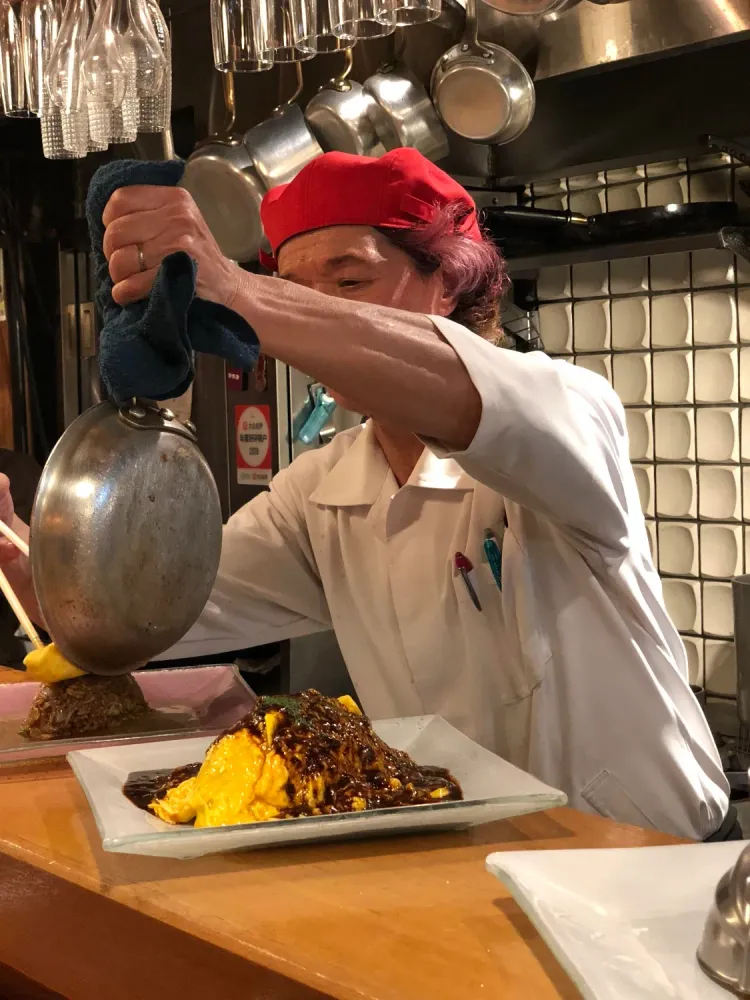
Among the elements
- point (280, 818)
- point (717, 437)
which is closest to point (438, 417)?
point (280, 818)

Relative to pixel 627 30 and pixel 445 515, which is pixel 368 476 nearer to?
pixel 445 515

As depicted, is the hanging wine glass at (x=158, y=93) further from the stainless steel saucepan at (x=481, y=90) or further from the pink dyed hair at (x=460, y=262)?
the stainless steel saucepan at (x=481, y=90)

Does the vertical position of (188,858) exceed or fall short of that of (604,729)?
it exceeds it

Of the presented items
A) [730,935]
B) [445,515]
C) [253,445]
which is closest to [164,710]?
[445,515]

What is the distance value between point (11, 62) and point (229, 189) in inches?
34.1

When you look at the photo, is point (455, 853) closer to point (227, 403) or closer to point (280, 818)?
point (280, 818)

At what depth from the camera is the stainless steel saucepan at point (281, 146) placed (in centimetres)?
272

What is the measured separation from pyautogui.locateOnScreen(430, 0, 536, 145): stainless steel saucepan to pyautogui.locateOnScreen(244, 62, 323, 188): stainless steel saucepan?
335mm

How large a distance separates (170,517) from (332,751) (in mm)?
300

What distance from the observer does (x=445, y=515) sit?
5.50ft

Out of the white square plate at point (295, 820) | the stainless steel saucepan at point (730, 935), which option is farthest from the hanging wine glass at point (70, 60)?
the stainless steel saucepan at point (730, 935)

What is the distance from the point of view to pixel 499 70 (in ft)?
8.14

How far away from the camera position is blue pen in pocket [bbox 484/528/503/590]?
1.56m

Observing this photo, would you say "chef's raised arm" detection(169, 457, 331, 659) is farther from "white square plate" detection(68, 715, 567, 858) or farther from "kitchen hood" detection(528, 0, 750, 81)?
"kitchen hood" detection(528, 0, 750, 81)
